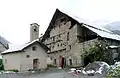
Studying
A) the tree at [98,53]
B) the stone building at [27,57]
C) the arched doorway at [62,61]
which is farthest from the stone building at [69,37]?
the stone building at [27,57]

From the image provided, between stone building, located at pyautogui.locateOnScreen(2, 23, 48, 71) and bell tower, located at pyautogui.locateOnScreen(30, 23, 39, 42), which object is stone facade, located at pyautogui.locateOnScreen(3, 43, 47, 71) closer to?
stone building, located at pyautogui.locateOnScreen(2, 23, 48, 71)

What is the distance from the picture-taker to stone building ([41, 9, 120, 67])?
107 ft

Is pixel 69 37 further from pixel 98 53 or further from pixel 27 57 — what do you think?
pixel 98 53

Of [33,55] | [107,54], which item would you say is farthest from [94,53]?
[33,55]

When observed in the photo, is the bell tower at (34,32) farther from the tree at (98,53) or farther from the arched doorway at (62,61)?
the tree at (98,53)

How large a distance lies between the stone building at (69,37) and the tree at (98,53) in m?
1.37

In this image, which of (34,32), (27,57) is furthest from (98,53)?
(34,32)

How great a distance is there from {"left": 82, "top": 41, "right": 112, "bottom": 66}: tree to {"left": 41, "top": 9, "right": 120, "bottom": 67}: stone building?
1.37m

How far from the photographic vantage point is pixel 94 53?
28.6 meters

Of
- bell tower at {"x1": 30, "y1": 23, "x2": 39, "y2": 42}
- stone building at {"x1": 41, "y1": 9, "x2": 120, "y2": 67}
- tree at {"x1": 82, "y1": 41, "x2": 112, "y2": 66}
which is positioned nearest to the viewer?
Answer: tree at {"x1": 82, "y1": 41, "x2": 112, "y2": 66}

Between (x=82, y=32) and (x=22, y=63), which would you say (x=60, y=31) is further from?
(x=22, y=63)

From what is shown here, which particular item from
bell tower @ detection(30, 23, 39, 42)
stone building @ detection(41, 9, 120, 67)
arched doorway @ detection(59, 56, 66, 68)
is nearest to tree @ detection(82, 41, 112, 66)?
stone building @ detection(41, 9, 120, 67)

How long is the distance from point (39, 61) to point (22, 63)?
2.76m

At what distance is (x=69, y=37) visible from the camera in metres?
35.6
